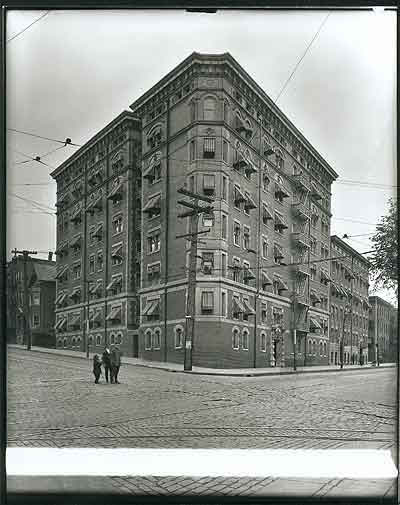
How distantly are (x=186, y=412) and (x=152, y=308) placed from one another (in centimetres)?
97

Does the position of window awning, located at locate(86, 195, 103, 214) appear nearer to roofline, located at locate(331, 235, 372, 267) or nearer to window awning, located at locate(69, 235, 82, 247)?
window awning, located at locate(69, 235, 82, 247)

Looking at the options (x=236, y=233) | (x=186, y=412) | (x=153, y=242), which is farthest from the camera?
(x=153, y=242)

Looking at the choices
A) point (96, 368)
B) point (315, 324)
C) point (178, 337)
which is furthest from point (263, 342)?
point (96, 368)

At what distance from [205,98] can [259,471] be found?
10.2 ft

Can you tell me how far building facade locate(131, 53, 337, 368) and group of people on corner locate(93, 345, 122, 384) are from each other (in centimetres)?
23

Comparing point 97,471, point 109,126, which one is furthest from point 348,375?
point 109,126

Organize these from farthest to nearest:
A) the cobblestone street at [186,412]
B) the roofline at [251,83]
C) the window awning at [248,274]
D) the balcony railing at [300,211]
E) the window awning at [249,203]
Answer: the balcony railing at [300,211], the window awning at [249,203], the window awning at [248,274], the roofline at [251,83], the cobblestone street at [186,412]

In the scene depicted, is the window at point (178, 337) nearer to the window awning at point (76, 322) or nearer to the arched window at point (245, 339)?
the arched window at point (245, 339)

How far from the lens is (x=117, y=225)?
5523 millimetres

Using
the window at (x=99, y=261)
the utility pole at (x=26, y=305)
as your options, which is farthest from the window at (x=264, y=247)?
the utility pole at (x=26, y=305)

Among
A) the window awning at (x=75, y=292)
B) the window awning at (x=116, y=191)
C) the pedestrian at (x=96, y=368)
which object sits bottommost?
the pedestrian at (x=96, y=368)

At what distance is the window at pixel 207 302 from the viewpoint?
17.1 ft

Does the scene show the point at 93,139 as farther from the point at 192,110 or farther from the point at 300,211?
the point at 300,211

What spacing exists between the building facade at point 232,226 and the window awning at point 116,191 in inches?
10.0
